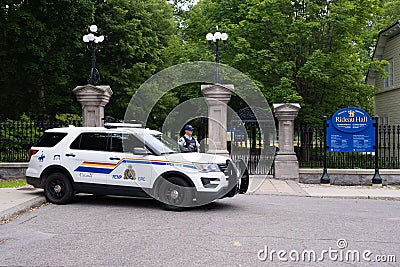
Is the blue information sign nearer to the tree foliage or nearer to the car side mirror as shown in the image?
the tree foliage

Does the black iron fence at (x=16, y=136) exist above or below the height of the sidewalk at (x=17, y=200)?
above

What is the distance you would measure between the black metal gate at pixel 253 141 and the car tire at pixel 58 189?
7734mm

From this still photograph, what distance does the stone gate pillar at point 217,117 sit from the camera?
52.9 feet

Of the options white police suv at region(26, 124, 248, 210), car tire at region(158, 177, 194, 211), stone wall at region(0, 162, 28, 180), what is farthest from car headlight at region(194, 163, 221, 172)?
stone wall at region(0, 162, 28, 180)

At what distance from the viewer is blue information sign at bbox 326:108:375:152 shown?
15.3 m

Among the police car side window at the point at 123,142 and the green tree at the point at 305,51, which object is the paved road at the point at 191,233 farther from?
the green tree at the point at 305,51

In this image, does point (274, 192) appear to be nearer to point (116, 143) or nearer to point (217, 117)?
point (217, 117)

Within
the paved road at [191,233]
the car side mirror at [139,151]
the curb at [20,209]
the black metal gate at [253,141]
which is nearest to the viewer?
the paved road at [191,233]

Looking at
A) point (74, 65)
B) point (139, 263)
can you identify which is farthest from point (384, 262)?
point (74, 65)

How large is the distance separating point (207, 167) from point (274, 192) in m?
4.24

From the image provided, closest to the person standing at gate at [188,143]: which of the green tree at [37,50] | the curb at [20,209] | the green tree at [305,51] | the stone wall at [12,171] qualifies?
the curb at [20,209]

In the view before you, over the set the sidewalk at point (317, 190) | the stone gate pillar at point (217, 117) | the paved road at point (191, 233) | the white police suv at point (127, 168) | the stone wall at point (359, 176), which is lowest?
the paved road at point (191, 233)

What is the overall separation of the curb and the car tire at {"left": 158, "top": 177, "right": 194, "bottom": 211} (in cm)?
300

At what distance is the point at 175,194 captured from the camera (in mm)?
9633
